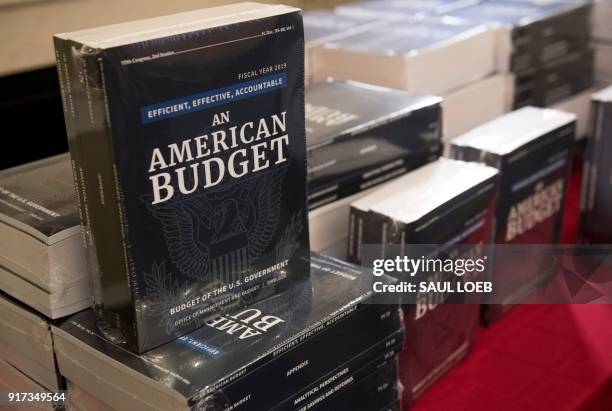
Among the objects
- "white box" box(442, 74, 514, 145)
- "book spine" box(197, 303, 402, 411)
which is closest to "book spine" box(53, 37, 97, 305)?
"book spine" box(197, 303, 402, 411)

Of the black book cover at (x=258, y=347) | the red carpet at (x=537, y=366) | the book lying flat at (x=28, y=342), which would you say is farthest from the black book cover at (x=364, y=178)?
the book lying flat at (x=28, y=342)

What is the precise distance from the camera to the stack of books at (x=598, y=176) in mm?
1509

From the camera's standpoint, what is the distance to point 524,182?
4.45ft

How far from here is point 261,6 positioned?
912mm

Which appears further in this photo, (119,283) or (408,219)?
(408,219)

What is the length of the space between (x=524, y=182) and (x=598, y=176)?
0.89ft

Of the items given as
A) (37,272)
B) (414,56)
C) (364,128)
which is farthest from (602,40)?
(37,272)

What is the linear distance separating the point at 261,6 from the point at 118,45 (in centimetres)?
22

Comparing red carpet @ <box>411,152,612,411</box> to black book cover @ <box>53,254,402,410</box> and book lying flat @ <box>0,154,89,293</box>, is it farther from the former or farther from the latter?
book lying flat @ <box>0,154,89,293</box>

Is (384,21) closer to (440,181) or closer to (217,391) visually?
(440,181)

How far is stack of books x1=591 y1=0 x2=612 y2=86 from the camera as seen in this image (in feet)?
6.29

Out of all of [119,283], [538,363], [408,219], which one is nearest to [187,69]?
[119,283]

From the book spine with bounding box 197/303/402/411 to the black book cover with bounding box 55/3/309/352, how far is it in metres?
0.10

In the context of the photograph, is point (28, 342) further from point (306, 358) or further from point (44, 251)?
point (306, 358)
